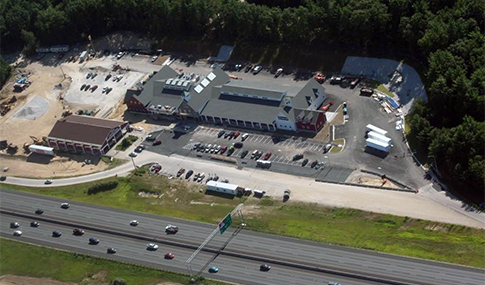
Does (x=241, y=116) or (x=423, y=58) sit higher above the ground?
(x=423, y=58)

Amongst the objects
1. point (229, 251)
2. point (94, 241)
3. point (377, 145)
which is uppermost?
point (377, 145)

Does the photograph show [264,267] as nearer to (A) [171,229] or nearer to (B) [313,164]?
(A) [171,229]

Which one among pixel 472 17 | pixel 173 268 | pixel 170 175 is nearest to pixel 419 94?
pixel 472 17

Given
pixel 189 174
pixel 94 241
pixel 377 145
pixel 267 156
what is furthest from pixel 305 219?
pixel 94 241

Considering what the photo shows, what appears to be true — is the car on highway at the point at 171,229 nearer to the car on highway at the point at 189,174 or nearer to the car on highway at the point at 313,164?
the car on highway at the point at 189,174

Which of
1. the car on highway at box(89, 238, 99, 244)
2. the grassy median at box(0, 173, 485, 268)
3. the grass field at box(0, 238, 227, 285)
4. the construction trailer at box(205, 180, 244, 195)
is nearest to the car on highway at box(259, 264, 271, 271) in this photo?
the grass field at box(0, 238, 227, 285)

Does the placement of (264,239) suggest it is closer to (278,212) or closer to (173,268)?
(278,212)
